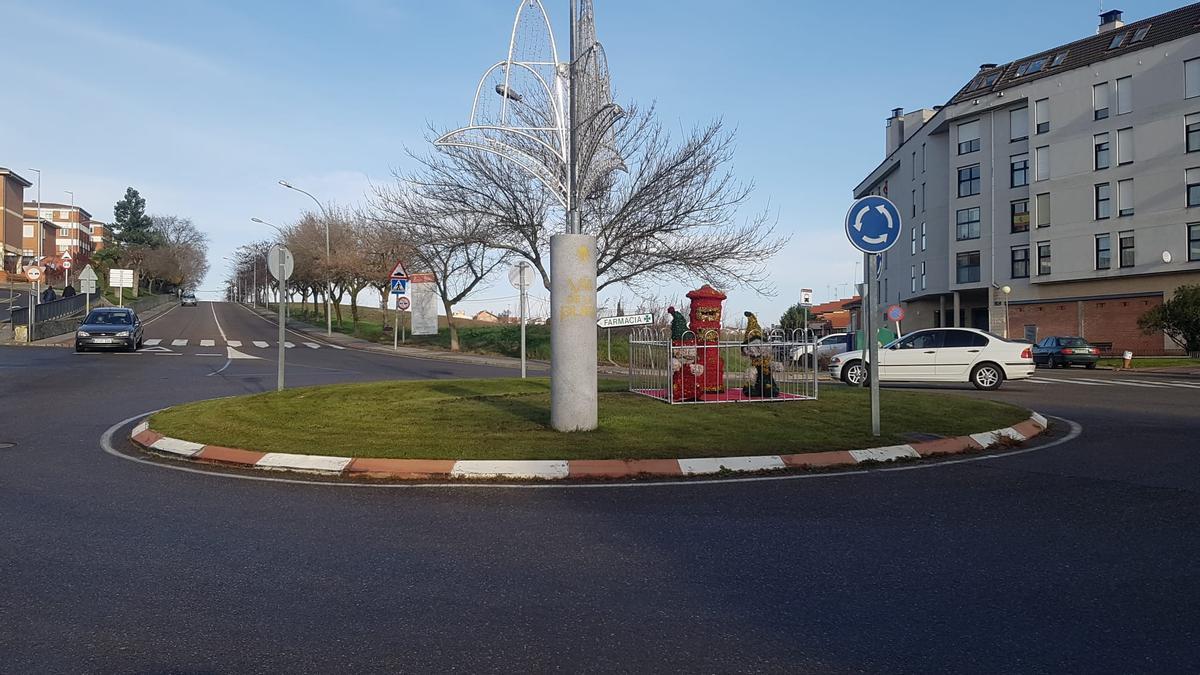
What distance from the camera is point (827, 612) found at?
4.23 m

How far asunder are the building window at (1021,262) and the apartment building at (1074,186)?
0.07 m

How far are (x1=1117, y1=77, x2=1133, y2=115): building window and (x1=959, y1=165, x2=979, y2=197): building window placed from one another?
338 inches

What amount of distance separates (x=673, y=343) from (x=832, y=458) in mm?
5255

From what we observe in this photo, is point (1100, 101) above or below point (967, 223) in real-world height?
above

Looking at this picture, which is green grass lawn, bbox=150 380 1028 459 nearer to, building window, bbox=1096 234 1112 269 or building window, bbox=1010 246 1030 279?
building window, bbox=1096 234 1112 269

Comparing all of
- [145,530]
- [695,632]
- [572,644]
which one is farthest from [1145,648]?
[145,530]

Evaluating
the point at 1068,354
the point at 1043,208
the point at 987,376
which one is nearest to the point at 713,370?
the point at 987,376

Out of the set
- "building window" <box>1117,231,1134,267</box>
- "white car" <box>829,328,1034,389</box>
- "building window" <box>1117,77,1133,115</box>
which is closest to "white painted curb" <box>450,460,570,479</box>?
"white car" <box>829,328,1034,389</box>

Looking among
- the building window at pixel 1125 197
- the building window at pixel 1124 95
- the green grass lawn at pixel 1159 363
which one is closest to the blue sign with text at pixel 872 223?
the green grass lawn at pixel 1159 363

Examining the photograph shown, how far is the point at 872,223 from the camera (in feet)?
32.6

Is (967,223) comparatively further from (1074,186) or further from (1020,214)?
(1074,186)

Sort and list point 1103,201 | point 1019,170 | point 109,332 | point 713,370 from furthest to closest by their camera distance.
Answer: point 1019,170 < point 1103,201 < point 109,332 < point 713,370

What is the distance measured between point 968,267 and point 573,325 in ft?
155

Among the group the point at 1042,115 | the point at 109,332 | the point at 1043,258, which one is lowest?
the point at 109,332
